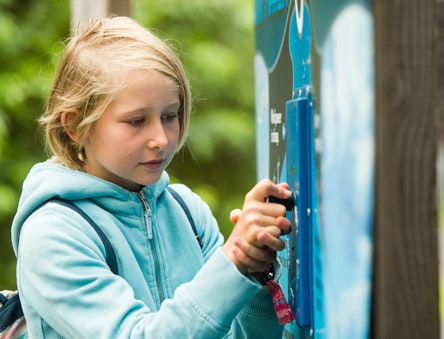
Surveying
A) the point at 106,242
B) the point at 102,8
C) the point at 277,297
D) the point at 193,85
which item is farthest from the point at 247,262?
the point at 193,85

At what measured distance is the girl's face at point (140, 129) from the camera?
191 cm

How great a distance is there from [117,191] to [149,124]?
0.66ft

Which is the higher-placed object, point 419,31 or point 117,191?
point 419,31

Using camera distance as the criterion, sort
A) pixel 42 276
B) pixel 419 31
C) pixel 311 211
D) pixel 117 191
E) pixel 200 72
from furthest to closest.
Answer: pixel 200 72, pixel 117 191, pixel 42 276, pixel 311 211, pixel 419 31

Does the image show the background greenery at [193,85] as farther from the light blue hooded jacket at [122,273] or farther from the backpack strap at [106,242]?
the backpack strap at [106,242]

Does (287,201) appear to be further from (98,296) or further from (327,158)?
(98,296)

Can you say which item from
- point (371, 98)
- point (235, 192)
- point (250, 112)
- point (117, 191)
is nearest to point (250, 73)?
point (250, 112)

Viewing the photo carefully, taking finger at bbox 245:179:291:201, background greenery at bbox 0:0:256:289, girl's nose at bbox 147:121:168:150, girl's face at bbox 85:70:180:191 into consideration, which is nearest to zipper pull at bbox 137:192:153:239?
girl's face at bbox 85:70:180:191

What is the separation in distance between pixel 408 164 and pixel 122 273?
95 cm

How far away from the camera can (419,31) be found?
1.18 m

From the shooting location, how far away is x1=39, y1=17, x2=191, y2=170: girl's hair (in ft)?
6.44

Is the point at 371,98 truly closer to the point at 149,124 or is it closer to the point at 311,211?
the point at 311,211

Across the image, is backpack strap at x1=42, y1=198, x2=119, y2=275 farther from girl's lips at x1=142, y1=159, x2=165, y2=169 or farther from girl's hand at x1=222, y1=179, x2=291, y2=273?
girl's hand at x1=222, y1=179, x2=291, y2=273

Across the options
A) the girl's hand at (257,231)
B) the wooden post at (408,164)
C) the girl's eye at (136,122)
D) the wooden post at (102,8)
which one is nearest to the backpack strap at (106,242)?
the girl's eye at (136,122)
